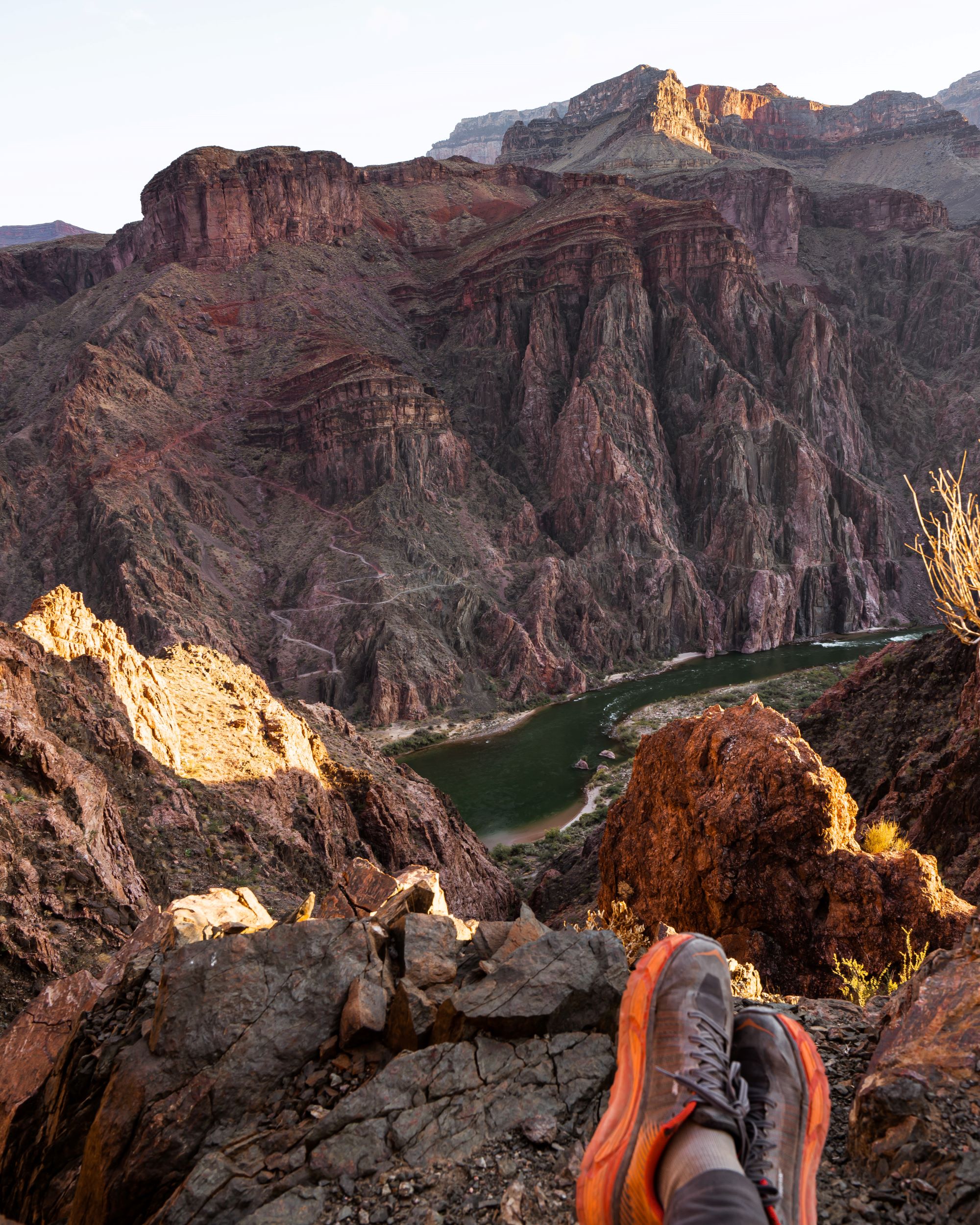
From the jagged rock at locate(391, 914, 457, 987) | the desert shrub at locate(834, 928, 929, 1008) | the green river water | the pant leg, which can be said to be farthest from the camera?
the green river water

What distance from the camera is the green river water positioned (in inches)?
1703

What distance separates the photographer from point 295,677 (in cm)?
6291

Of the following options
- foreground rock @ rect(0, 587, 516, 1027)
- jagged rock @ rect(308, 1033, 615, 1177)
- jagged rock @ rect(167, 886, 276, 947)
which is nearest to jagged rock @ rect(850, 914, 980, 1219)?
jagged rock @ rect(308, 1033, 615, 1177)

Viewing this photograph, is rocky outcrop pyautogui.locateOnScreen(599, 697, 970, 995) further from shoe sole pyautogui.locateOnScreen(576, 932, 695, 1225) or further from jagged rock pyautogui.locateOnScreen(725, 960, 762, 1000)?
shoe sole pyautogui.locateOnScreen(576, 932, 695, 1225)

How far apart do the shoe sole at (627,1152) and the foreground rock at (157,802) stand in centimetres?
524

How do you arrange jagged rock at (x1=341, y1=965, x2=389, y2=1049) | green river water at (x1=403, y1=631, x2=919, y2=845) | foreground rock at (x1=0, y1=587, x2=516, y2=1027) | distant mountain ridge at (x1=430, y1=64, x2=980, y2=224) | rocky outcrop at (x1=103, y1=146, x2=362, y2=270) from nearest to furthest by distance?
jagged rock at (x1=341, y1=965, x2=389, y2=1049), foreground rock at (x1=0, y1=587, x2=516, y2=1027), green river water at (x1=403, y1=631, x2=919, y2=845), rocky outcrop at (x1=103, y1=146, x2=362, y2=270), distant mountain ridge at (x1=430, y1=64, x2=980, y2=224)

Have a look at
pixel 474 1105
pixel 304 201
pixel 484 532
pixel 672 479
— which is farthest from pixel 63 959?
pixel 304 201

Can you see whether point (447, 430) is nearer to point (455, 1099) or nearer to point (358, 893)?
point (358, 893)

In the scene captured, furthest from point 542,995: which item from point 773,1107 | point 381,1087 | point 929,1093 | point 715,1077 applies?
point 929,1093

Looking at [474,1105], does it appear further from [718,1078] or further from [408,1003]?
[718,1078]

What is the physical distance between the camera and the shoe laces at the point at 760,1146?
11.2 feet

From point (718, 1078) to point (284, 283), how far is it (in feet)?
339

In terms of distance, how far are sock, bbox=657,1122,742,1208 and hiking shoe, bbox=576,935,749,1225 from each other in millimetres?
37

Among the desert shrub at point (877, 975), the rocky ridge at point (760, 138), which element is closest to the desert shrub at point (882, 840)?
the desert shrub at point (877, 975)
